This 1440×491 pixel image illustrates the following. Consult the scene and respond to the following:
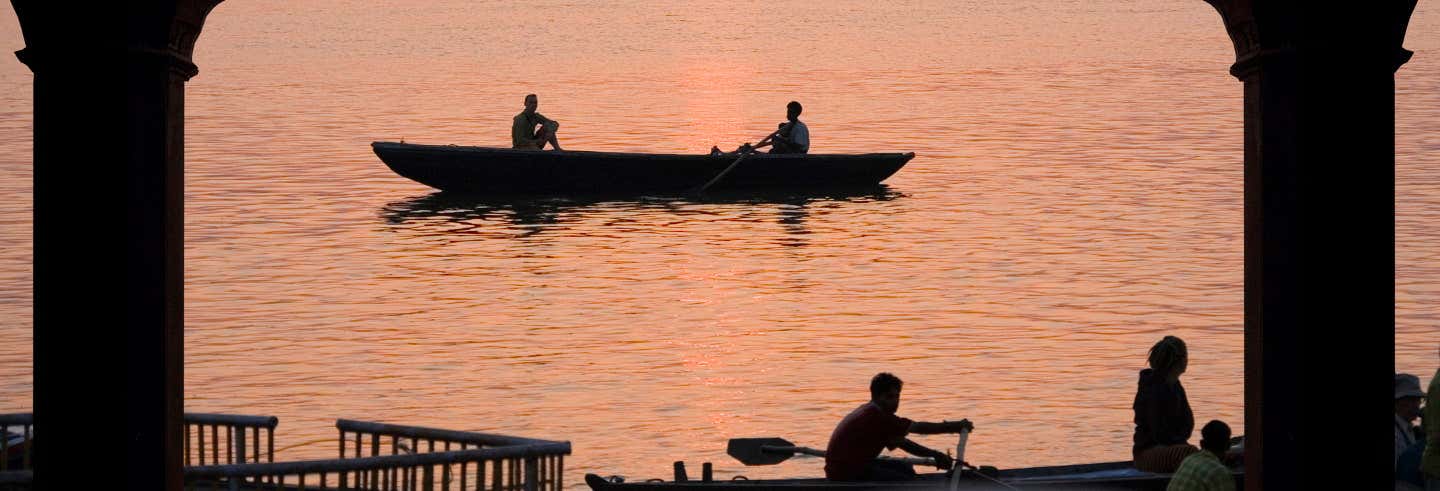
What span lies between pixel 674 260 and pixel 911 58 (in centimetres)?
4556

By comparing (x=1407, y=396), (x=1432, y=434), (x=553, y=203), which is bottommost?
(x=1432, y=434)

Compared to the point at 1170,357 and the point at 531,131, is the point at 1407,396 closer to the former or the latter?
the point at 1170,357

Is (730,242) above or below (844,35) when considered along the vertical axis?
below

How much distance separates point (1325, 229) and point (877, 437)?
410 cm

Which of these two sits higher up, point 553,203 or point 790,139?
point 790,139

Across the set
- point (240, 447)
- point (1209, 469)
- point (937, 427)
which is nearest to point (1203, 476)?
point (1209, 469)

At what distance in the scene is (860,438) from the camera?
43.2ft

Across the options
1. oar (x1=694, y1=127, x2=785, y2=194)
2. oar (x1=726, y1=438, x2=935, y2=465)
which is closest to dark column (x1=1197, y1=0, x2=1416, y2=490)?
oar (x1=726, y1=438, x2=935, y2=465)

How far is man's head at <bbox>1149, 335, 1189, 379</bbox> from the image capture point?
12383mm

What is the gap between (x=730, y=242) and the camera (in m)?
34.7

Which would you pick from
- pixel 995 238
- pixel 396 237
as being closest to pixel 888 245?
pixel 995 238

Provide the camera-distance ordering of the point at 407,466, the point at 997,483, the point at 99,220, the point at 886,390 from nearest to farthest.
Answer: the point at 99,220 < the point at 407,466 < the point at 886,390 < the point at 997,483

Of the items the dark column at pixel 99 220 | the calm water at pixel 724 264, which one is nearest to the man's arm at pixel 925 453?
the calm water at pixel 724 264

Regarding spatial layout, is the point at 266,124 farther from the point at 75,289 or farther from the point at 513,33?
the point at 75,289
